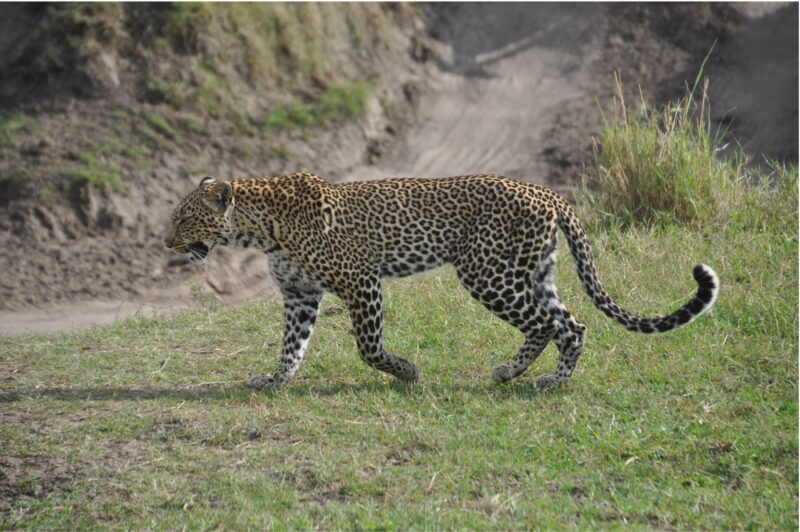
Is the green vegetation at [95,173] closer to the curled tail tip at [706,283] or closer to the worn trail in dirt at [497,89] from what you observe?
the worn trail in dirt at [497,89]

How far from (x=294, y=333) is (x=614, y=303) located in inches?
107

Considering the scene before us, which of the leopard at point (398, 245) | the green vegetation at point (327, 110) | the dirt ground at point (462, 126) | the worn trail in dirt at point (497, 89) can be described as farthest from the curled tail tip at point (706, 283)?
the green vegetation at point (327, 110)

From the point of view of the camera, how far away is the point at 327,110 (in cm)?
1953

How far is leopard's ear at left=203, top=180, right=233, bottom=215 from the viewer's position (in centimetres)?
893

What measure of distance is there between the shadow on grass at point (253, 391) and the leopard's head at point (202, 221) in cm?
116

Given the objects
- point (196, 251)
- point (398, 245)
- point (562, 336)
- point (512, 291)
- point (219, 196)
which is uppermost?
point (219, 196)

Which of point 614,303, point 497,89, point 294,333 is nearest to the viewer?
point 614,303

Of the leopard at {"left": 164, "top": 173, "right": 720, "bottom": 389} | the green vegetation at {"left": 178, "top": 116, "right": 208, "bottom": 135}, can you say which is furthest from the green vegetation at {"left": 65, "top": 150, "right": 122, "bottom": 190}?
the leopard at {"left": 164, "top": 173, "right": 720, "bottom": 389}

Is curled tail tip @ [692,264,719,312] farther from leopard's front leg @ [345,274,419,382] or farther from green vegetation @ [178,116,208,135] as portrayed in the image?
green vegetation @ [178,116,208,135]

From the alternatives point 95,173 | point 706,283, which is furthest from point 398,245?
point 95,173

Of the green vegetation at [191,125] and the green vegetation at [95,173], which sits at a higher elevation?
the green vegetation at [191,125]

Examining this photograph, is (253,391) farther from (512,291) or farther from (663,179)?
(663,179)

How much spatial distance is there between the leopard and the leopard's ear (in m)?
0.01

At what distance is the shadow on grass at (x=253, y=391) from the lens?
8.68 m
